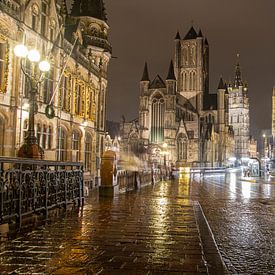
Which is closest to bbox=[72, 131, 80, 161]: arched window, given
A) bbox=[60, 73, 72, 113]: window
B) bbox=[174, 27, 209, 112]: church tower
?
bbox=[60, 73, 72, 113]: window

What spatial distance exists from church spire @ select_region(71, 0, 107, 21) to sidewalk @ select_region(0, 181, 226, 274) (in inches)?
1033

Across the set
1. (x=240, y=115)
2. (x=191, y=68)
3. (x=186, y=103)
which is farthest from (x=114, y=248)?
(x=240, y=115)

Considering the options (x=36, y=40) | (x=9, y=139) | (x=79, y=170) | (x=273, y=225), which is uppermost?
(x=36, y=40)

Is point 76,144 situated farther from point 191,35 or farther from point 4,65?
point 191,35

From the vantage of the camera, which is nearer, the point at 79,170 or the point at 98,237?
the point at 98,237

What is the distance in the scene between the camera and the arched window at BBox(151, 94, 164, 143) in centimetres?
8425

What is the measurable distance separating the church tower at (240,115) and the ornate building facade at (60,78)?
409ft

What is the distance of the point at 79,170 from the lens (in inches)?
508

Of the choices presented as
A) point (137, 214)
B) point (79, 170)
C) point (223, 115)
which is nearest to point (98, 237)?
point (137, 214)

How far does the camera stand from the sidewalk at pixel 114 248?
516cm

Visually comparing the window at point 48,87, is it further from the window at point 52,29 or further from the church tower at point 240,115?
the church tower at point 240,115

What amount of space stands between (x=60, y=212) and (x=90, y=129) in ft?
68.7

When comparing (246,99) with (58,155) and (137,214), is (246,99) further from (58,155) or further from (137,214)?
(137,214)

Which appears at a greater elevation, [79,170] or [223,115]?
[223,115]
